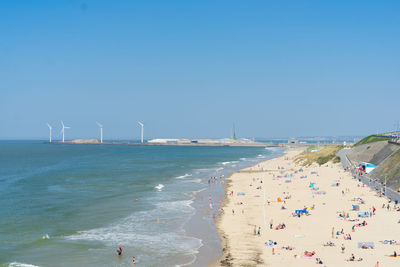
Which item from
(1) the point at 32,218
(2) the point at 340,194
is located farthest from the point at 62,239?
(2) the point at 340,194

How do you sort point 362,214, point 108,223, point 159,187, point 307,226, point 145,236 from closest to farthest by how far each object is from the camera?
1. point 145,236
2. point 307,226
3. point 362,214
4. point 108,223
5. point 159,187

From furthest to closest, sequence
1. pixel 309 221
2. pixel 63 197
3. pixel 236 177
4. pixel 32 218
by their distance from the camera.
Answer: pixel 236 177 < pixel 63 197 < pixel 32 218 < pixel 309 221

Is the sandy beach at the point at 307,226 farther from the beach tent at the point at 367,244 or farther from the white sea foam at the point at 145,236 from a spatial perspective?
the white sea foam at the point at 145,236

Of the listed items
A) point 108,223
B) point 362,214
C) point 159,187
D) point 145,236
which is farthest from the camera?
point 159,187

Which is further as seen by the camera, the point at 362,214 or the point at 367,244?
the point at 362,214

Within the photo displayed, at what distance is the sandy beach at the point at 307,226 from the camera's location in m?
31.8

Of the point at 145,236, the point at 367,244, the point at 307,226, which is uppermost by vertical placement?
the point at 367,244

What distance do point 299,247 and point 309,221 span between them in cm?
990

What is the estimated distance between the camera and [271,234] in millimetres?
39219

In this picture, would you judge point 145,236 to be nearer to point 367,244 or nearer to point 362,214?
point 367,244

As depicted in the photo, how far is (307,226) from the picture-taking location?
41.6 m

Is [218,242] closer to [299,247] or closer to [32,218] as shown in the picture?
[299,247]

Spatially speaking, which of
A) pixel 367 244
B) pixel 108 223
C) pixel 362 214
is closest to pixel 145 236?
pixel 108 223

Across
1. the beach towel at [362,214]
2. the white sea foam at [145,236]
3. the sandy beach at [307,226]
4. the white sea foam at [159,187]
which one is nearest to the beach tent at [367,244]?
the sandy beach at [307,226]
